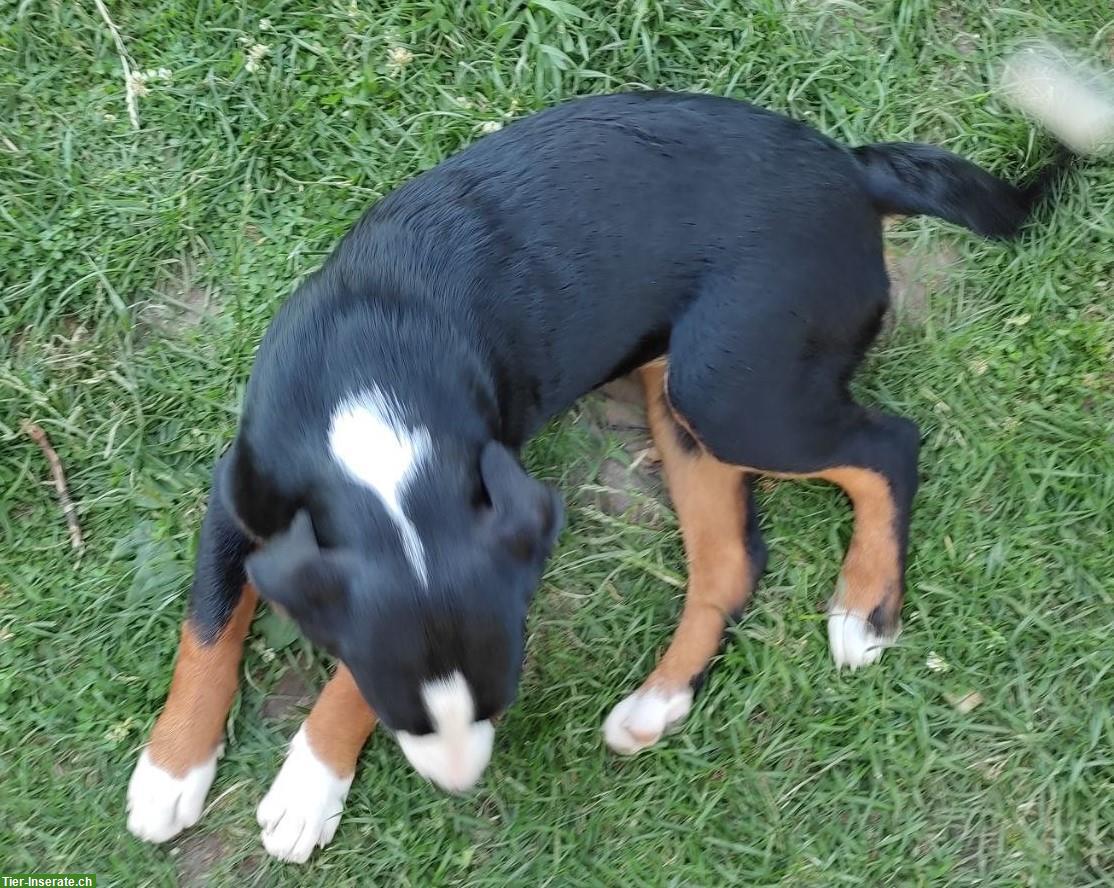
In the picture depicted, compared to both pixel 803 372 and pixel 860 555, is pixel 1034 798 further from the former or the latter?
pixel 803 372

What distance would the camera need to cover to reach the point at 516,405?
2.98 meters

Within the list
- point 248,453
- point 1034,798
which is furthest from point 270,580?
point 1034,798

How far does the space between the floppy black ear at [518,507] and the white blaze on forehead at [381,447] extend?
17 centimetres

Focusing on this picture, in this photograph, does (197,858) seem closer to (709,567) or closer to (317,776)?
(317,776)

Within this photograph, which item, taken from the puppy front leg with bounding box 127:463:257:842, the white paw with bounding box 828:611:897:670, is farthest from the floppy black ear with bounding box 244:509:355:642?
the white paw with bounding box 828:611:897:670

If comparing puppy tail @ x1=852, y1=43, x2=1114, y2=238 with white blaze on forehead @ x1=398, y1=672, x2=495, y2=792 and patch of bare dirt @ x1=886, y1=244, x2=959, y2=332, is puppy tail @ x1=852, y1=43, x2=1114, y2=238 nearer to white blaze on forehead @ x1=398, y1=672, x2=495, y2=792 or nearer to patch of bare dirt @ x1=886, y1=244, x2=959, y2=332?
patch of bare dirt @ x1=886, y1=244, x2=959, y2=332

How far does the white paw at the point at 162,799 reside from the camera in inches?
125

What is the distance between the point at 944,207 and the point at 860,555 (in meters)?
1.10

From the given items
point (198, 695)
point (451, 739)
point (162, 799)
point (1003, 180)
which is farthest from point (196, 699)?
point (1003, 180)

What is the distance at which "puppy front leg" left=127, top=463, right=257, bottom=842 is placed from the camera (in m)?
3.14

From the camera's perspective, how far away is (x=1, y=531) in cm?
352

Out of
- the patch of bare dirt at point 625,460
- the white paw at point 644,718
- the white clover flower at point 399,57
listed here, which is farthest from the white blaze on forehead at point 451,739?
the white clover flower at point 399,57

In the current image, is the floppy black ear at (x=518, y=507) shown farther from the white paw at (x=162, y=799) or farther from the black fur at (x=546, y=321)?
the white paw at (x=162, y=799)

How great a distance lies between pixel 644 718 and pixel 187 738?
136cm
